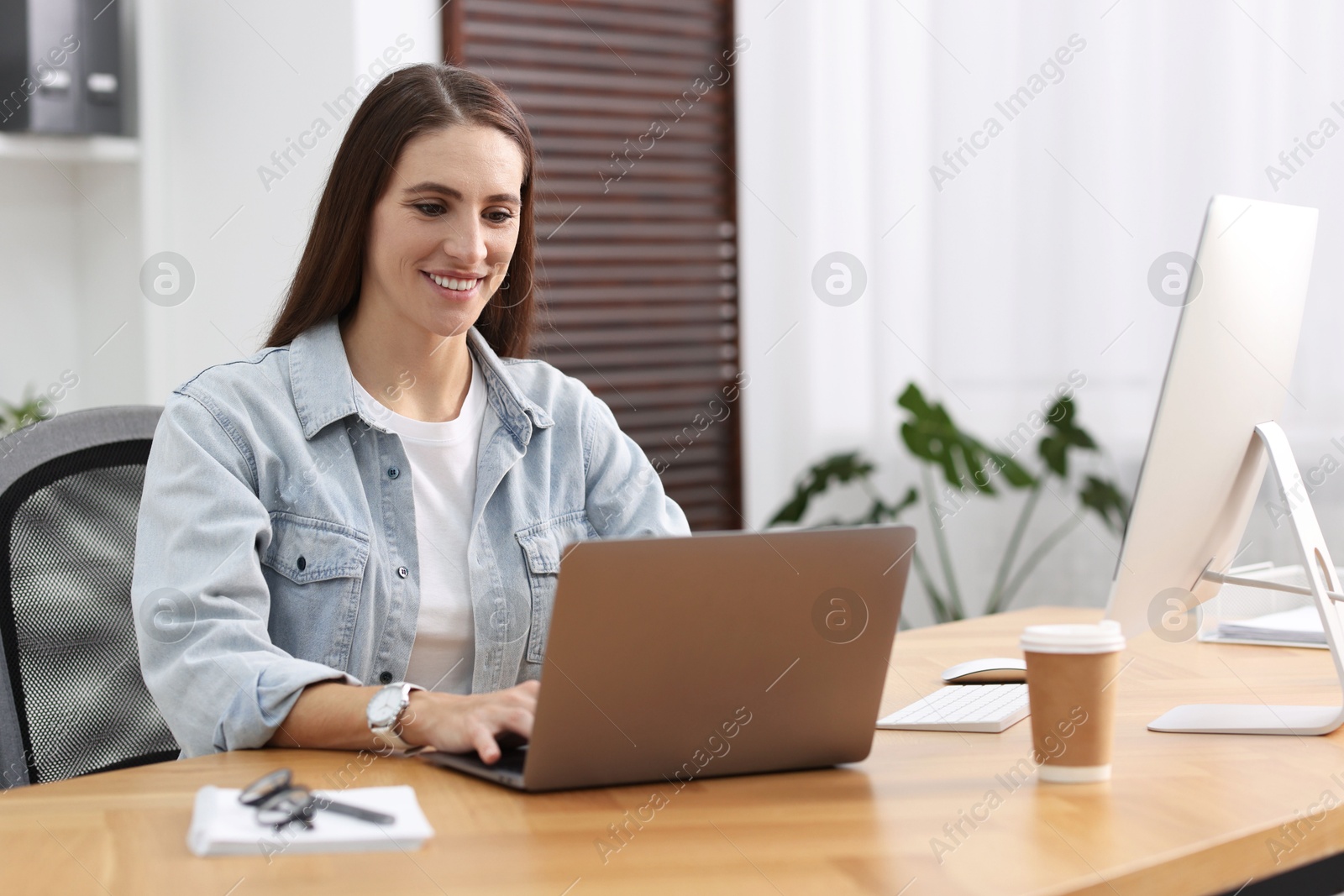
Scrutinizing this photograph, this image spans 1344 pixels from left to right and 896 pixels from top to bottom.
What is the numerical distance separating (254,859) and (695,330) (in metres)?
2.81

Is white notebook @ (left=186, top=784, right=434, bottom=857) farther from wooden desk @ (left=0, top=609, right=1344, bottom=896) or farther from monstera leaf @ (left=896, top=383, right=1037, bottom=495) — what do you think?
monstera leaf @ (left=896, top=383, right=1037, bottom=495)

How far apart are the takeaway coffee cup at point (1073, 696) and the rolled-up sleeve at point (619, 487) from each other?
26.3 inches

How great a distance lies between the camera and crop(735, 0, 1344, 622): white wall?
105 inches

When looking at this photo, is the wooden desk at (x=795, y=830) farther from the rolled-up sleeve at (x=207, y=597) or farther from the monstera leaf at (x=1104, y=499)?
the monstera leaf at (x=1104, y=499)

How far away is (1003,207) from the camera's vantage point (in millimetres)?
3168

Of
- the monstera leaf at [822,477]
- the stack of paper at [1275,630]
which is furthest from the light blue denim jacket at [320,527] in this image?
the monstera leaf at [822,477]

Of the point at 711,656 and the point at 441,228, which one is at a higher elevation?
the point at 441,228

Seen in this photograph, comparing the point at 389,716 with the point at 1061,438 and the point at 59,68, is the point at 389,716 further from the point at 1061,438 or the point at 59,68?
→ the point at 59,68

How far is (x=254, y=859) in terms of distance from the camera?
92 centimetres

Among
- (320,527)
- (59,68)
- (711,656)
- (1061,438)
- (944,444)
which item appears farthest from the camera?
(944,444)

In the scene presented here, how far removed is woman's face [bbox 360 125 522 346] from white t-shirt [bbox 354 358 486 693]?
12 cm

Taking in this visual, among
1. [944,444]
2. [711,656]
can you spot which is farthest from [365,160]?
[944,444]

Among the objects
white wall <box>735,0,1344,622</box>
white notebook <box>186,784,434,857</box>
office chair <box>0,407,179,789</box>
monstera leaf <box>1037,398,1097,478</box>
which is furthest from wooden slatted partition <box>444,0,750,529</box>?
white notebook <box>186,784,434,857</box>

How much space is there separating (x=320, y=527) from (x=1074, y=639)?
2.59 ft
